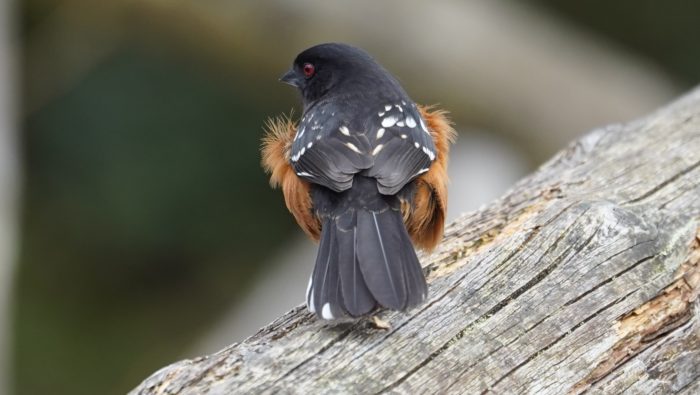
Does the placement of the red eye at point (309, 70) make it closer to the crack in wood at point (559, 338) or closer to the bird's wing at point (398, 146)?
the bird's wing at point (398, 146)

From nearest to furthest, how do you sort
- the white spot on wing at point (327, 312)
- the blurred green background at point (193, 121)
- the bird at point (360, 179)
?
the white spot on wing at point (327, 312), the bird at point (360, 179), the blurred green background at point (193, 121)

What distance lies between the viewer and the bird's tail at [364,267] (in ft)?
9.46

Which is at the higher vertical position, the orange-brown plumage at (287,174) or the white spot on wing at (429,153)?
the orange-brown plumage at (287,174)

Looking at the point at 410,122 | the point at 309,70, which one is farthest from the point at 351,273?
the point at 309,70

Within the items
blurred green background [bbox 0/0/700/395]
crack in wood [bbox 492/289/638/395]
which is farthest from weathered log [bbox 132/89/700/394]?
blurred green background [bbox 0/0/700/395]

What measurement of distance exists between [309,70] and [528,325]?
6.74ft

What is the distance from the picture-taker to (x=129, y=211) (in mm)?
8539

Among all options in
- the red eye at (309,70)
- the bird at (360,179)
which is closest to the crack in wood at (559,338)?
the bird at (360,179)

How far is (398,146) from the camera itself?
3.63m

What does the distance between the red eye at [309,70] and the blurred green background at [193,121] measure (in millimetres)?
3010

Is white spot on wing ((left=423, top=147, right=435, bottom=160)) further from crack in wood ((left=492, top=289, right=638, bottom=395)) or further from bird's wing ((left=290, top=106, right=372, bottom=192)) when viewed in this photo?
crack in wood ((left=492, top=289, right=638, bottom=395))

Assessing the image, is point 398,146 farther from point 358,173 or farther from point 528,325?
point 528,325

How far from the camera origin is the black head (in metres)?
4.20

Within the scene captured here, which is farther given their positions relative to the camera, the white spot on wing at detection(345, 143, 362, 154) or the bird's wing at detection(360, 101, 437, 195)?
the white spot on wing at detection(345, 143, 362, 154)
